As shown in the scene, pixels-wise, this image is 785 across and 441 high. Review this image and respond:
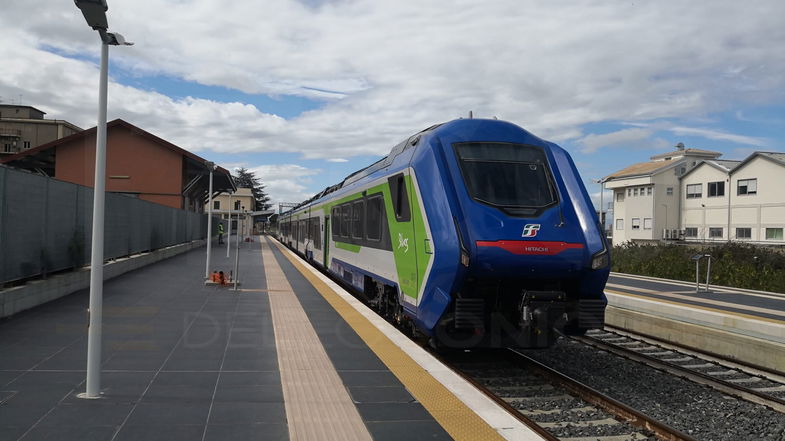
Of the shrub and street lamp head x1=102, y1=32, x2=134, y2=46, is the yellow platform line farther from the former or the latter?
the shrub

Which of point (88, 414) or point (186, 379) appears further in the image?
point (186, 379)

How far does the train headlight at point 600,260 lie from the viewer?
7039 millimetres

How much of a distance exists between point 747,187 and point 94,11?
4226 cm

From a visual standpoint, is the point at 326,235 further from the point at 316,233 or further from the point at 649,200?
the point at 649,200

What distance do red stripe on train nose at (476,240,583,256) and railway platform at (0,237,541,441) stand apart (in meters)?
1.52

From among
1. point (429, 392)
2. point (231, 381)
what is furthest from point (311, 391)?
point (429, 392)

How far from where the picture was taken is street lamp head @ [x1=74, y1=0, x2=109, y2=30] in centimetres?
450

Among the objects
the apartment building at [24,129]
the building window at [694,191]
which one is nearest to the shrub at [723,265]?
the building window at [694,191]

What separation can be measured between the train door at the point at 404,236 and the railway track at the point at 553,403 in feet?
4.27

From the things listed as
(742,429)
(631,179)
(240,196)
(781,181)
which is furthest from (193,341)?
(240,196)

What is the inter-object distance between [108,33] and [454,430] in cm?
434

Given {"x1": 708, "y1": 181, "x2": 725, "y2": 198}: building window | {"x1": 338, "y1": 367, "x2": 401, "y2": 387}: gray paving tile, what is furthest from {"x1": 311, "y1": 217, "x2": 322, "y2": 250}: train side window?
{"x1": 708, "y1": 181, "x2": 725, "y2": 198}: building window

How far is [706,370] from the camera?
8891mm

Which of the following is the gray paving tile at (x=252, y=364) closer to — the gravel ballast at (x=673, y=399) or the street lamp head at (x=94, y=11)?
the street lamp head at (x=94, y=11)
